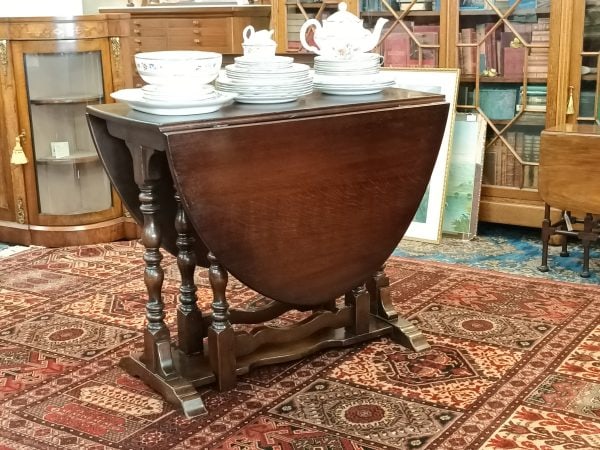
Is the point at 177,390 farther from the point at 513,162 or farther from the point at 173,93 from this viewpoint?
the point at 513,162

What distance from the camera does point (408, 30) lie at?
14.8 ft

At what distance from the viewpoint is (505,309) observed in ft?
10.9

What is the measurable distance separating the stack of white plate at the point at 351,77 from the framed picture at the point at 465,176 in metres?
1.62

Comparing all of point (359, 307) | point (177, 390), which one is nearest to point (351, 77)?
point (359, 307)

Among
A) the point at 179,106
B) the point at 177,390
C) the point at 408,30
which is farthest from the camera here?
the point at 408,30

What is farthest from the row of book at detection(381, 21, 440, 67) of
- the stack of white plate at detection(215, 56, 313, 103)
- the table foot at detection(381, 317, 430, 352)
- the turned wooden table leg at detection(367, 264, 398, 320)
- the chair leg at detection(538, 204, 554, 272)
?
the stack of white plate at detection(215, 56, 313, 103)

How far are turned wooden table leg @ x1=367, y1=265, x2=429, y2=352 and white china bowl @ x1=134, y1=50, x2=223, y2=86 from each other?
1036 millimetres

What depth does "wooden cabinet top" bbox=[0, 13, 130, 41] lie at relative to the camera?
13.6 ft

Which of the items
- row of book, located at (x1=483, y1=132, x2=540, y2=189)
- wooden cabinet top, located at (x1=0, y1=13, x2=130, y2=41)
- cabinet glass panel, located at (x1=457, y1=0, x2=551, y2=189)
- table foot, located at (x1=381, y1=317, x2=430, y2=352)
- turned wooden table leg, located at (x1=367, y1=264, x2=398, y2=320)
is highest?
wooden cabinet top, located at (x1=0, y1=13, x2=130, y2=41)

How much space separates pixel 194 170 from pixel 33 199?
236 centimetres

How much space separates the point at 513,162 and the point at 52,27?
2400 mm

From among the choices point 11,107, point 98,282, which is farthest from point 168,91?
point 11,107

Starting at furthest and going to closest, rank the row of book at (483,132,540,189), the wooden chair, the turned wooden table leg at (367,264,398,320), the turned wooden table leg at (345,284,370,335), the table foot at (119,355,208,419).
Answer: the row of book at (483,132,540,189) → the wooden chair → the turned wooden table leg at (367,264,398,320) → the turned wooden table leg at (345,284,370,335) → the table foot at (119,355,208,419)

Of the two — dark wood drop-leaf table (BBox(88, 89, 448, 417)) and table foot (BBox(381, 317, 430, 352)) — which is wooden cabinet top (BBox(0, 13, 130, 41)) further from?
table foot (BBox(381, 317, 430, 352))
